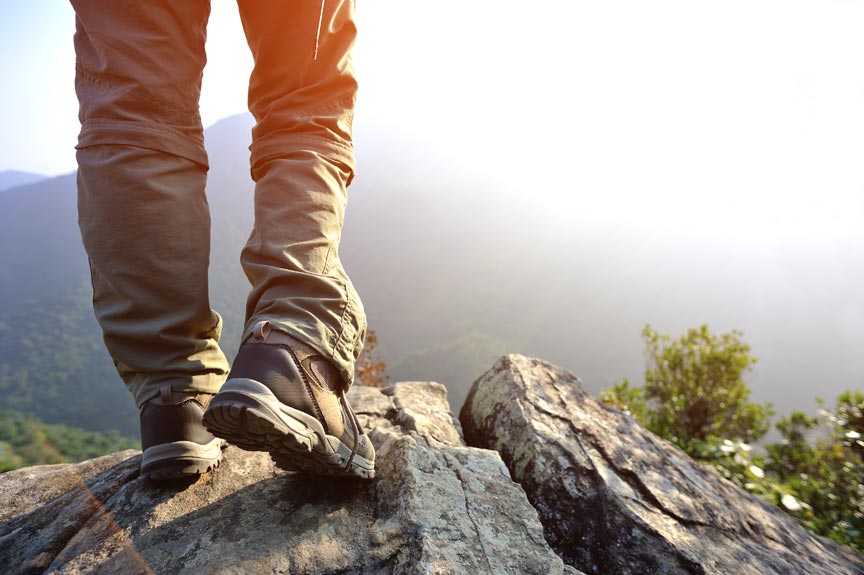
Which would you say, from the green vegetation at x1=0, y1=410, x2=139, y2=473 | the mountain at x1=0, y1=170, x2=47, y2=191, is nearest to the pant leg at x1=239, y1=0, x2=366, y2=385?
the green vegetation at x1=0, y1=410, x2=139, y2=473

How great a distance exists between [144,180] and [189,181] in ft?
0.37

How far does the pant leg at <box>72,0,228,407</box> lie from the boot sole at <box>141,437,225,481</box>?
15 centimetres

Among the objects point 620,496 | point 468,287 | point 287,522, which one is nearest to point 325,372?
point 287,522

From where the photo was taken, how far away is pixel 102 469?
62.9 inches

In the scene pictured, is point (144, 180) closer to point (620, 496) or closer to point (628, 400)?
point (620, 496)

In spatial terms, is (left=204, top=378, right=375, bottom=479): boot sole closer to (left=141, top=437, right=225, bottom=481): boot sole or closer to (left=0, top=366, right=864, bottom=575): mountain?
(left=0, top=366, right=864, bottom=575): mountain

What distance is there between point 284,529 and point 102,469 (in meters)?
0.96

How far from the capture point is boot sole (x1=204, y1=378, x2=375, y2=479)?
87 cm

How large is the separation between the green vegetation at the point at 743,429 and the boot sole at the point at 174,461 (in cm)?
315

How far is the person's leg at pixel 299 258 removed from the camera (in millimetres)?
954

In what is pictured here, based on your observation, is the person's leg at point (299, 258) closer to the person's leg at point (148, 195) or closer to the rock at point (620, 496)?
the person's leg at point (148, 195)

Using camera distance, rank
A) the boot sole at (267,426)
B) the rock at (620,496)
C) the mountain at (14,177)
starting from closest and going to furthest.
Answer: the boot sole at (267,426) < the rock at (620,496) < the mountain at (14,177)

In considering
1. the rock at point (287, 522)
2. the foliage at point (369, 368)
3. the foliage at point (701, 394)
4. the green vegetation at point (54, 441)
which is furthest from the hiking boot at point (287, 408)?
the green vegetation at point (54, 441)

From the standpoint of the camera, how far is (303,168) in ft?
3.84
